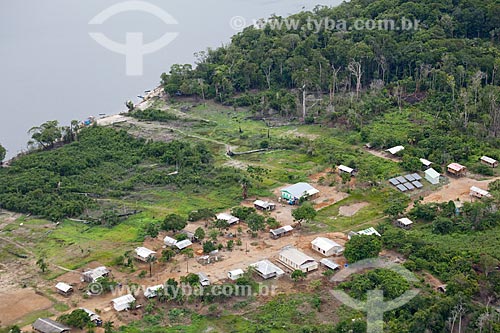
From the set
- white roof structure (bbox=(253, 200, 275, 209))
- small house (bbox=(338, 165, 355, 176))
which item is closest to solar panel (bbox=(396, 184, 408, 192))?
small house (bbox=(338, 165, 355, 176))

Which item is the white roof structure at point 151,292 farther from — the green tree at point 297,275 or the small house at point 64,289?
the green tree at point 297,275

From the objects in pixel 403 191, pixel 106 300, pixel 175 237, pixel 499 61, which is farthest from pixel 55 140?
pixel 499 61

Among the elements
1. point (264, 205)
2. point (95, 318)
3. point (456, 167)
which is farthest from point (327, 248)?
point (456, 167)

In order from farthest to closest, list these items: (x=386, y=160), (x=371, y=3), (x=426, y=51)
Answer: (x=371, y=3)
(x=426, y=51)
(x=386, y=160)

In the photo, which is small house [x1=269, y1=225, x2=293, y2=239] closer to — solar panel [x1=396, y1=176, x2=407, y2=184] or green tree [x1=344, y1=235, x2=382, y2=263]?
green tree [x1=344, y1=235, x2=382, y2=263]

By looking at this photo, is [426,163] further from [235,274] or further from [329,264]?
[235,274]

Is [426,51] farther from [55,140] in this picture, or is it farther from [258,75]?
[55,140]
